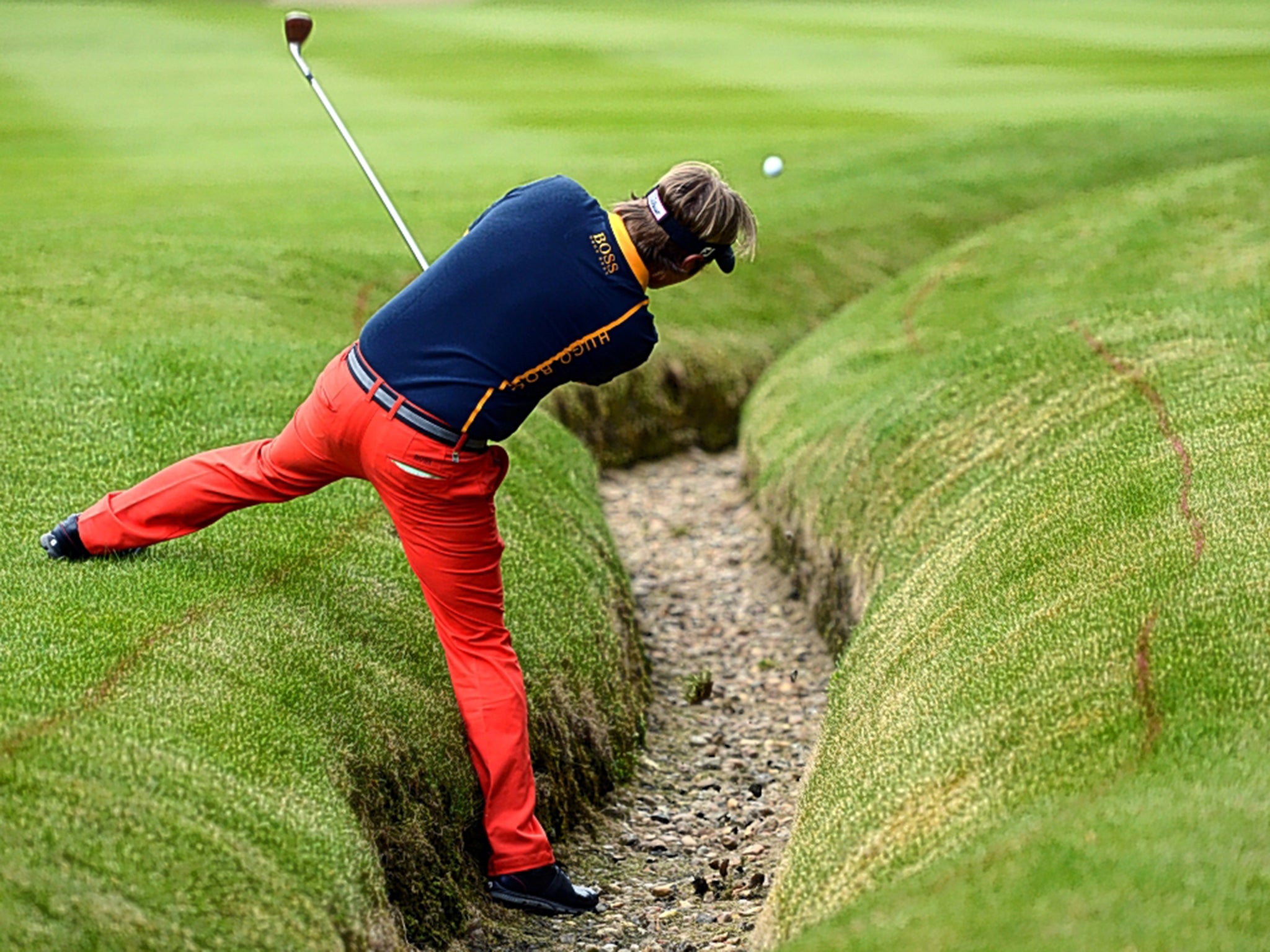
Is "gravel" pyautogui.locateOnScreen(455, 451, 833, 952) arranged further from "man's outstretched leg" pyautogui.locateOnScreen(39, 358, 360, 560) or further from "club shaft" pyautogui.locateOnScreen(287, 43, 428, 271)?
"club shaft" pyautogui.locateOnScreen(287, 43, 428, 271)

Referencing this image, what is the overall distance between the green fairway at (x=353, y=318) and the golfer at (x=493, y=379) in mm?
477

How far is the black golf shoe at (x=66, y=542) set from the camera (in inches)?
288

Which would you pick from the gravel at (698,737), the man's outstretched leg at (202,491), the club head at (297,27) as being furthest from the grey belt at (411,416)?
the club head at (297,27)

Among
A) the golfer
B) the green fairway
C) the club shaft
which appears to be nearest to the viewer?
the green fairway

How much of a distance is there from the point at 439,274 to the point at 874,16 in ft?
105

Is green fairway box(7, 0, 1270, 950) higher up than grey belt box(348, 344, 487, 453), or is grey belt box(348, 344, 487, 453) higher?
grey belt box(348, 344, 487, 453)

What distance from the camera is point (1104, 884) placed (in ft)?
15.2

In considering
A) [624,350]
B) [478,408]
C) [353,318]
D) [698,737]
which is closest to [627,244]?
Answer: [624,350]

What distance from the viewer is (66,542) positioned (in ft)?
24.1

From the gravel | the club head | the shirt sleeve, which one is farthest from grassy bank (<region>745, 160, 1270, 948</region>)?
the club head

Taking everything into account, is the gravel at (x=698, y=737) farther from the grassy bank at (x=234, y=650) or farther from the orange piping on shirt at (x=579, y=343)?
the orange piping on shirt at (x=579, y=343)

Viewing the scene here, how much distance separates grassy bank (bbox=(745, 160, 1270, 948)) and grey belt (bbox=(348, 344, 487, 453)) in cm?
224

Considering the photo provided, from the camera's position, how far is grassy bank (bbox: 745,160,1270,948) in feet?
15.8

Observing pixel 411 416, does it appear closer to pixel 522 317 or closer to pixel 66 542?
pixel 522 317
